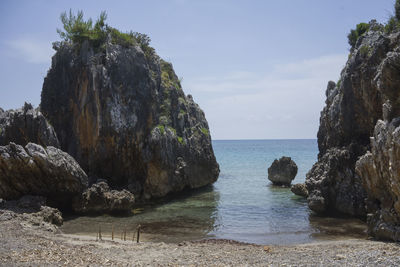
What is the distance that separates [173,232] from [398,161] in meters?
13.0

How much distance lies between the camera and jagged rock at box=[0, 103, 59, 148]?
1038 inches

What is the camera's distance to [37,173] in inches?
907

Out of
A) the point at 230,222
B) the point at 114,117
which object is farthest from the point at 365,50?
the point at 114,117

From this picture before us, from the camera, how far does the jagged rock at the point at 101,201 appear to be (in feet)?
83.3

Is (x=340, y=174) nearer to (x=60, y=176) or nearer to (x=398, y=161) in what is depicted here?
(x=398, y=161)

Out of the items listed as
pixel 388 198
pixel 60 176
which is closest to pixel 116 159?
pixel 60 176

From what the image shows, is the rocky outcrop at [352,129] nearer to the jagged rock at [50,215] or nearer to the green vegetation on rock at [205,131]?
the jagged rock at [50,215]

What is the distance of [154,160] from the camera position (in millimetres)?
32062

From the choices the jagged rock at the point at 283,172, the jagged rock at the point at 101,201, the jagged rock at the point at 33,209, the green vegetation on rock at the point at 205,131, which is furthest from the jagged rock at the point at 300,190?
the jagged rock at the point at 33,209

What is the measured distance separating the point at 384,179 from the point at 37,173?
67.2 ft

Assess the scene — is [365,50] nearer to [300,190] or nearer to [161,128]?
[300,190]

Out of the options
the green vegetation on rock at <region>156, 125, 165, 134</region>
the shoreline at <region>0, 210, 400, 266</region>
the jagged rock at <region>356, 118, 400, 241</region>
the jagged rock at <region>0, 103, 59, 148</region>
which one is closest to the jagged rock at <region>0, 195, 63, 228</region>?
the shoreline at <region>0, 210, 400, 266</region>

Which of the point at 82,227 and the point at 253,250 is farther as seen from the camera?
the point at 82,227

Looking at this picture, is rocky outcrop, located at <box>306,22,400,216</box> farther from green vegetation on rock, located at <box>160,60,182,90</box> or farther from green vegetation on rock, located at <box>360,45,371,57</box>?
green vegetation on rock, located at <box>160,60,182,90</box>
